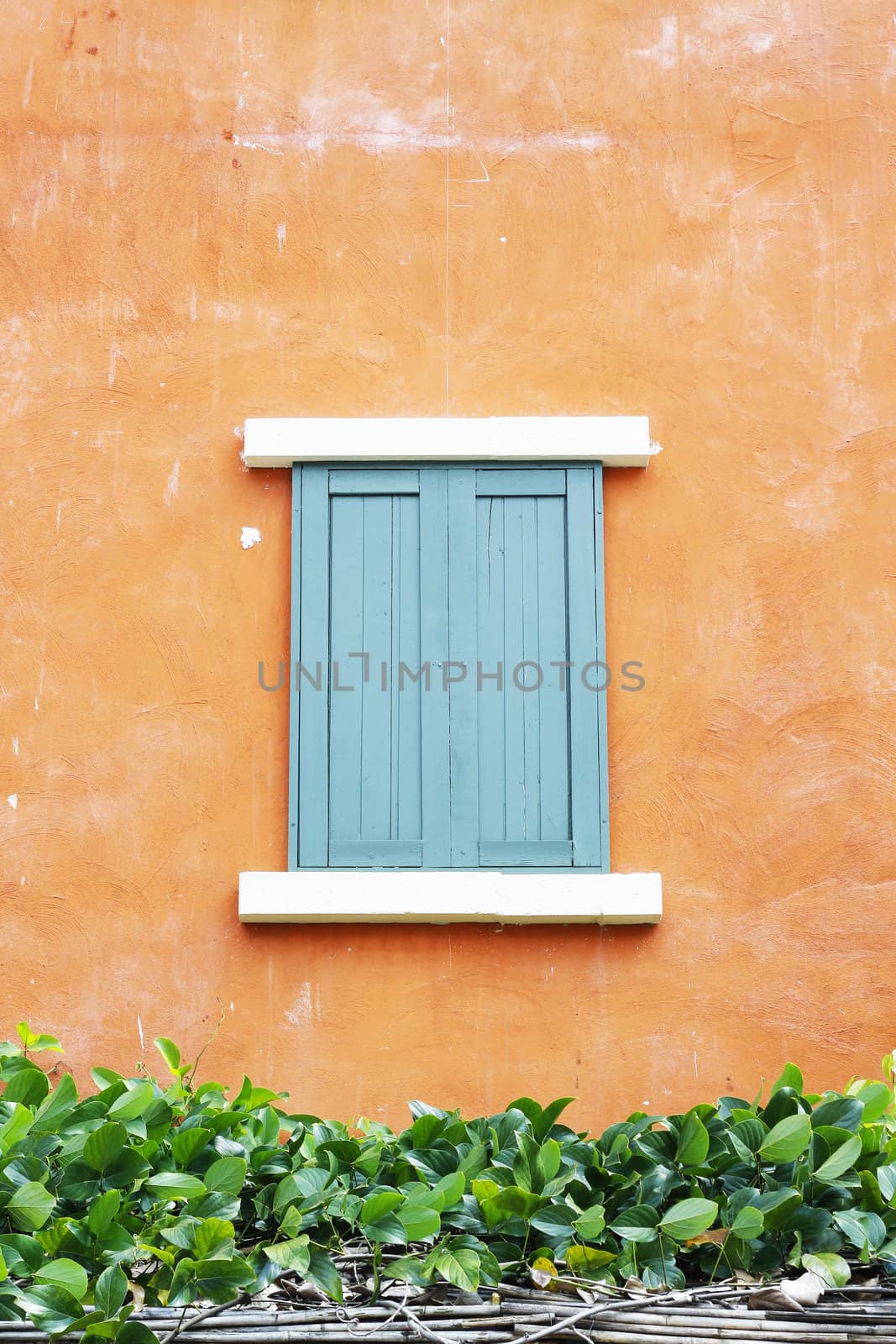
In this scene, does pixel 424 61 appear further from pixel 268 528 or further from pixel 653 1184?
pixel 653 1184

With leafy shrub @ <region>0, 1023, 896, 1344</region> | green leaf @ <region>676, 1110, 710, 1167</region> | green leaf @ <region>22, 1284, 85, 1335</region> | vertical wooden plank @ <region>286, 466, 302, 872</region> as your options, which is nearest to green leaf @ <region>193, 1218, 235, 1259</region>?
leafy shrub @ <region>0, 1023, 896, 1344</region>

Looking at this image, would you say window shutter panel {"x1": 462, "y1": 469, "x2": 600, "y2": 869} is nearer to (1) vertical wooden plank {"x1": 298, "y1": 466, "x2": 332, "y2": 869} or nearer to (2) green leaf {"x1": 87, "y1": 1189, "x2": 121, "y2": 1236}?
(1) vertical wooden plank {"x1": 298, "y1": 466, "x2": 332, "y2": 869}

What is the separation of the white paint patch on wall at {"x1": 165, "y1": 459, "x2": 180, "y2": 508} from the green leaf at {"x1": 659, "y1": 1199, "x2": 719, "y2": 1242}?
300 cm

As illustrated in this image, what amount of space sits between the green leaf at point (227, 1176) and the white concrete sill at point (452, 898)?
70.5 inches

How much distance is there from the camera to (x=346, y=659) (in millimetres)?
4414

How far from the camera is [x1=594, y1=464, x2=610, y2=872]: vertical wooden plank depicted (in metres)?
4.28

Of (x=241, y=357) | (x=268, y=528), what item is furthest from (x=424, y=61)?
(x=268, y=528)

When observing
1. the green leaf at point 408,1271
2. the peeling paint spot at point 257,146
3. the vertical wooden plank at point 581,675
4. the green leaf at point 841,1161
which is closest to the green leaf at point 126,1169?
the green leaf at point 408,1271

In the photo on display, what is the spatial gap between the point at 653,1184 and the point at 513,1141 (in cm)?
32

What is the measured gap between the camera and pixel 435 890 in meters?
4.18

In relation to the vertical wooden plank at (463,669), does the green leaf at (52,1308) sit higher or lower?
lower

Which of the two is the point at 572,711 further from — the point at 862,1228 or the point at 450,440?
the point at 862,1228

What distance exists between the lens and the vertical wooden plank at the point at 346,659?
Result: 4324 mm

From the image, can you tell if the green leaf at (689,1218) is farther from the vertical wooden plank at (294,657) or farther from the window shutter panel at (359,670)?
the vertical wooden plank at (294,657)
